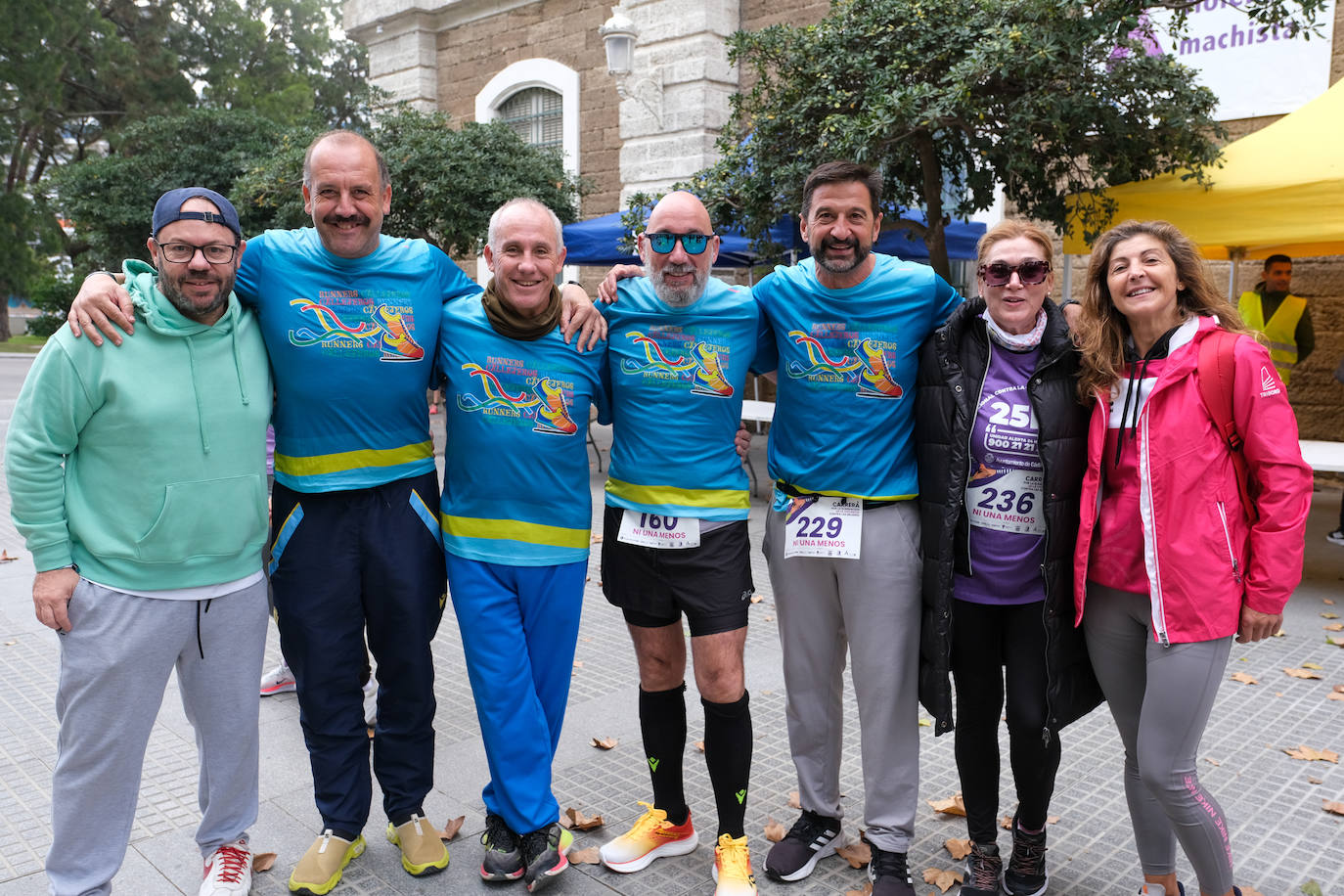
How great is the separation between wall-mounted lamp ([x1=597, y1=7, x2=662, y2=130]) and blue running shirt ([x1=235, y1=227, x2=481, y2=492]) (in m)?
9.77

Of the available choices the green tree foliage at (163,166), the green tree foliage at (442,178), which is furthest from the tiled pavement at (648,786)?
the green tree foliage at (163,166)

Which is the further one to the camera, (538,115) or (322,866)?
(538,115)

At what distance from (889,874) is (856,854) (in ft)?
0.78

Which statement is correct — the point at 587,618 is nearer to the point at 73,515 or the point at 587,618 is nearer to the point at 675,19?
the point at 73,515

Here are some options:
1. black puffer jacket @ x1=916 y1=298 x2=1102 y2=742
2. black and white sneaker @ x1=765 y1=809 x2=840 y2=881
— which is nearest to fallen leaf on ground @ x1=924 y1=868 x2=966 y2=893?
black and white sneaker @ x1=765 y1=809 x2=840 y2=881

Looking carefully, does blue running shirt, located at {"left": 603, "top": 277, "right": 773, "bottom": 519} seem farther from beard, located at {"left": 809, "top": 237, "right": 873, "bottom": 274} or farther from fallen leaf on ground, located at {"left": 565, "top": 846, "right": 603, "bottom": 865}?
fallen leaf on ground, located at {"left": 565, "top": 846, "right": 603, "bottom": 865}

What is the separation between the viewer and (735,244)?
925cm

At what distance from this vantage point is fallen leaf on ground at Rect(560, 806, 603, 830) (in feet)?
11.2

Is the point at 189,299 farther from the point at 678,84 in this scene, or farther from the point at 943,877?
the point at 678,84

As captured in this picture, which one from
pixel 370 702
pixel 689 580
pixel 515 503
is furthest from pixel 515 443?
pixel 370 702

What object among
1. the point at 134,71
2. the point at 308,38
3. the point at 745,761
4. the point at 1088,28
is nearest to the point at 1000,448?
the point at 745,761

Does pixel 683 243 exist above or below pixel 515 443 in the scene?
above

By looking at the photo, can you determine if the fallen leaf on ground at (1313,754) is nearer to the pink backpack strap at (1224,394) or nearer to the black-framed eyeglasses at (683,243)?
the pink backpack strap at (1224,394)

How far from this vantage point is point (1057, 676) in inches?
108
